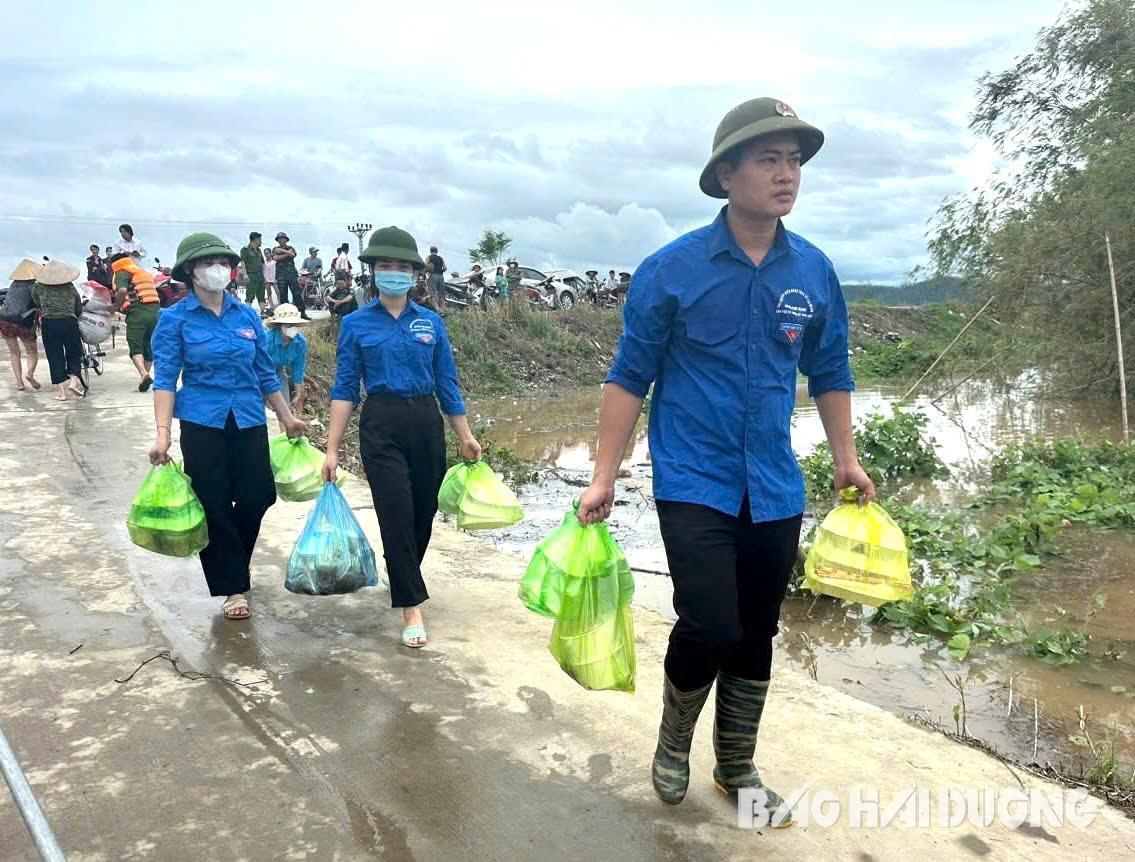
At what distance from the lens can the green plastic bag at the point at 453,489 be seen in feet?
14.1

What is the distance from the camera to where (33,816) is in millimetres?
1477

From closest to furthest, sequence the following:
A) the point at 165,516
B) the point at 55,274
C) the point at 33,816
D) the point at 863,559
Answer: the point at 33,816
the point at 863,559
the point at 165,516
the point at 55,274

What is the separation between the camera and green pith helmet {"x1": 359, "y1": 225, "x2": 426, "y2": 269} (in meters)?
3.98

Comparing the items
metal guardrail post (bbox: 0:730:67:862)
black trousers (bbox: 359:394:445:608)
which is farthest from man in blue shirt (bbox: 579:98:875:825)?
black trousers (bbox: 359:394:445:608)

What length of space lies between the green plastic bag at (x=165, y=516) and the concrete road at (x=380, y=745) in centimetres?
42

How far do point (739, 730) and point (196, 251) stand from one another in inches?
120

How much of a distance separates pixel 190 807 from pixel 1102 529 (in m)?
6.26

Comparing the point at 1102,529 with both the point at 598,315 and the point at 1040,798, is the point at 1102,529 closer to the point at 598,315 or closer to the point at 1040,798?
the point at 1040,798

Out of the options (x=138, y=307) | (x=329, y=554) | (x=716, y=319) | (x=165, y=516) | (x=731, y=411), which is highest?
(x=138, y=307)

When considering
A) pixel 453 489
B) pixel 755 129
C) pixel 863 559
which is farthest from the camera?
pixel 453 489

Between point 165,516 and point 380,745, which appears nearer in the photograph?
point 380,745

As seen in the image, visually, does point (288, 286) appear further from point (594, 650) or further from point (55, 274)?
point (594, 650)

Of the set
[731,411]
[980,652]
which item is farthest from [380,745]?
[980,652]

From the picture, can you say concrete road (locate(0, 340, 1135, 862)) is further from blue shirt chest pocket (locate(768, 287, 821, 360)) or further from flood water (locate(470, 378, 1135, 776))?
blue shirt chest pocket (locate(768, 287, 821, 360))
